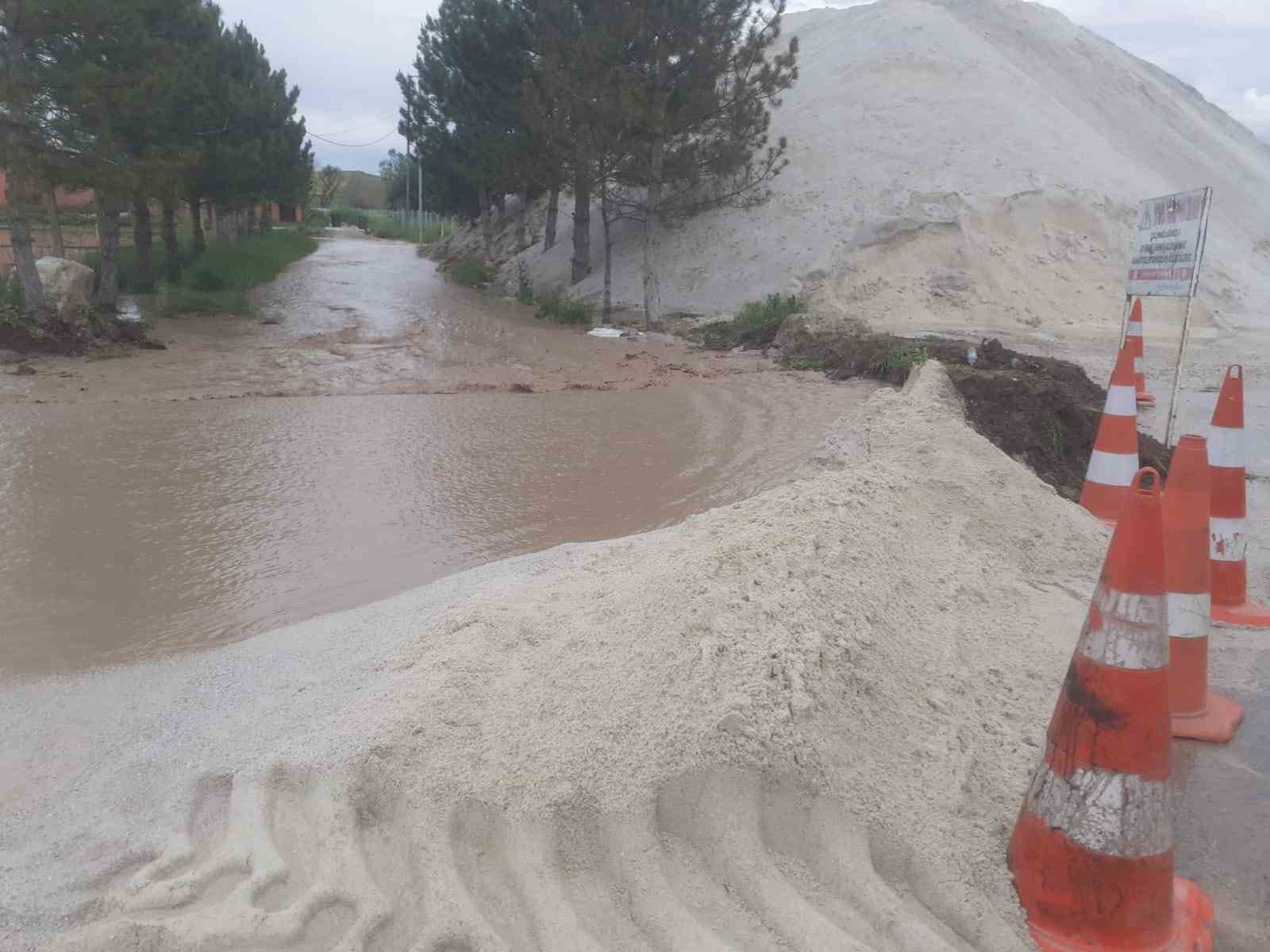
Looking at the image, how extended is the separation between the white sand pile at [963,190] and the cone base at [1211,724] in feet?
37.3

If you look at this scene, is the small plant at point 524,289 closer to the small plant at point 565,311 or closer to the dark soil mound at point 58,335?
the small plant at point 565,311

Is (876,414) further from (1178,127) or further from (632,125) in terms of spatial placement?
(1178,127)

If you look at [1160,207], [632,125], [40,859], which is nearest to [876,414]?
[1160,207]

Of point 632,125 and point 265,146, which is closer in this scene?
point 632,125

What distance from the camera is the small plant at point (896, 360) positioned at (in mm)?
9500

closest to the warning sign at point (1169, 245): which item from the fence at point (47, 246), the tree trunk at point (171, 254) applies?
the fence at point (47, 246)

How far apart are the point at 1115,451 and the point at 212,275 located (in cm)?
1839

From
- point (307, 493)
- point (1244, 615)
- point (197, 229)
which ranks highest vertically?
point (197, 229)

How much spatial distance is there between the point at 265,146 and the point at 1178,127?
72.3 ft

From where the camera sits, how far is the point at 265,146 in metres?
23.5

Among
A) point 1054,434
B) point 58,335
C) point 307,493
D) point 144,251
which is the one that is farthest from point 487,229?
point 1054,434

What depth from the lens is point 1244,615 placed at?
12.2 ft

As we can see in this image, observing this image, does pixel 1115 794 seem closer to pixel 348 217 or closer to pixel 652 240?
pixel 652 240

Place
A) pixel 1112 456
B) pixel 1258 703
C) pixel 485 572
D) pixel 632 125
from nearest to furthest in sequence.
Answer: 1. pixel 1258 703
2. pixel 485 572
3. pixel 1112 456
4. pixel 632 125
